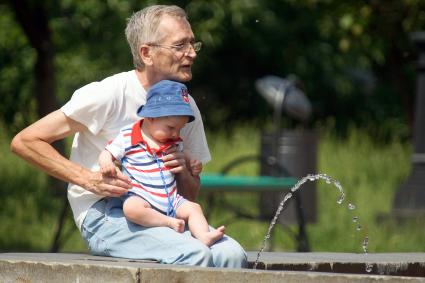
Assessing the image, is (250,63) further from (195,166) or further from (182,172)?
(182,172)

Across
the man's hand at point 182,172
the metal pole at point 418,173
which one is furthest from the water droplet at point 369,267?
the metal pole at point 418,173

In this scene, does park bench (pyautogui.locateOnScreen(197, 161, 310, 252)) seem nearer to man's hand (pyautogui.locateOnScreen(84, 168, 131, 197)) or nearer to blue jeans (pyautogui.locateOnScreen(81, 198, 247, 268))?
blue jeans (pyautogui.locateOnScreen(81, 198, 247, 268))

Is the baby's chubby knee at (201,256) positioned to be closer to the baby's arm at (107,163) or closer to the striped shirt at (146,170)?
the striped shirt at (146,170)

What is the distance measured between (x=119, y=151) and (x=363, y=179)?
9.68 meters

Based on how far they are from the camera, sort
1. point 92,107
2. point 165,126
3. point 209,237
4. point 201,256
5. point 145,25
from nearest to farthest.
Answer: point 201,256, point 209,237, point 165,126, point 92,107, point 145,25

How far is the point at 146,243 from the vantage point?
17.0ft

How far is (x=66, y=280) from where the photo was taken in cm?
484

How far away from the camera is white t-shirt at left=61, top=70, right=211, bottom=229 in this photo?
5.37 m

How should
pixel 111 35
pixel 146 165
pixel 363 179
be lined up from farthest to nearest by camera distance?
pixel 111 35 → pixel 363 179 → pixel 146 165

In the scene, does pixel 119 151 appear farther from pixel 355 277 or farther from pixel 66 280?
pixel 355 277

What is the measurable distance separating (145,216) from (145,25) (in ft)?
2.51

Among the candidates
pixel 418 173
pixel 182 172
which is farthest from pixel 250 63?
pixel 182 172

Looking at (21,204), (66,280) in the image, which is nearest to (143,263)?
(66,280)

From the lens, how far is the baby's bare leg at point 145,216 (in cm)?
517
